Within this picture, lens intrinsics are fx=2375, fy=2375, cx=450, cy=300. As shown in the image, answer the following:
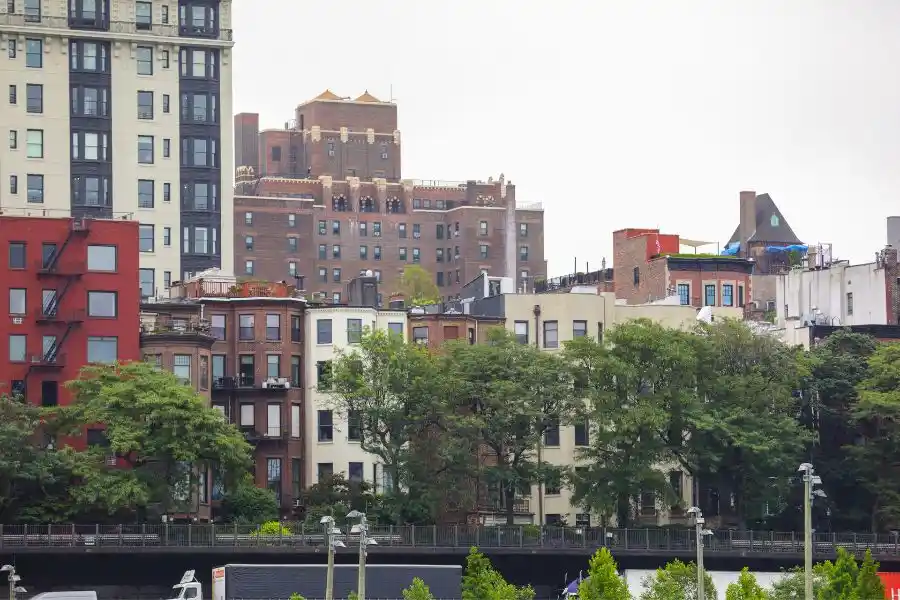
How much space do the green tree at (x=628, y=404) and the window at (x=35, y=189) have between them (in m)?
54.4

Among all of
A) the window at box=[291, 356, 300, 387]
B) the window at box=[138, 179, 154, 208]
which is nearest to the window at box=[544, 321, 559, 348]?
the window at box=[291, 356, 300, 387]

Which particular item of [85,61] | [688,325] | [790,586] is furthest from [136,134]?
[790,586]

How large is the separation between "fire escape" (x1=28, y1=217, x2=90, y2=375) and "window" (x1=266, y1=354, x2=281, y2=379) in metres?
13.9

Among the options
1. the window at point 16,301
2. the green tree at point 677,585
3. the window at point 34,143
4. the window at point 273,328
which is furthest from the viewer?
the window at point 34,143

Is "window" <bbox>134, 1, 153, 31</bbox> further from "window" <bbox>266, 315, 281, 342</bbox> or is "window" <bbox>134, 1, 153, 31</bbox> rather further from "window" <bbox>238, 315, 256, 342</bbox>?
"window" <bbox>266, 315, 281, 342</bbox>

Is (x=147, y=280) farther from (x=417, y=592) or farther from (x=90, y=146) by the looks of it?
(x=417, y=592)

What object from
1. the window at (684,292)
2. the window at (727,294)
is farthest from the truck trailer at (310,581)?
the window at (727,294)

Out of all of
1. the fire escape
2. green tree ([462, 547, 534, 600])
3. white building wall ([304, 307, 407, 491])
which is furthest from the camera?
white building wall ([304, 307, 407, 491])

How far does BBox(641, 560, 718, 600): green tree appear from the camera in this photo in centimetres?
10850

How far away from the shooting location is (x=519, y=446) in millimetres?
135250

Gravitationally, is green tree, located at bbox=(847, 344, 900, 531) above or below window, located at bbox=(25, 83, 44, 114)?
below

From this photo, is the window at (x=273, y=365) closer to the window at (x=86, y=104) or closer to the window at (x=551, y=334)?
the window at (x=551, y=334)

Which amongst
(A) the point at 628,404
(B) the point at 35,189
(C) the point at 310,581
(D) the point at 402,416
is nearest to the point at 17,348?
(D) the point at 402,416

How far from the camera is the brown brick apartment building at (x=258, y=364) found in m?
145
